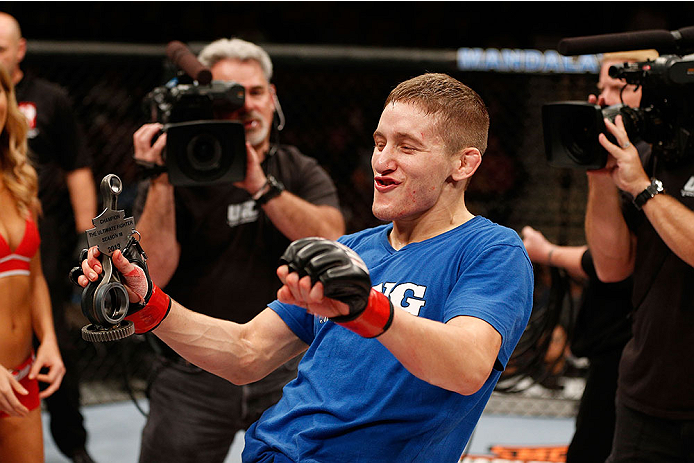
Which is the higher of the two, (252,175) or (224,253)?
(252,175)

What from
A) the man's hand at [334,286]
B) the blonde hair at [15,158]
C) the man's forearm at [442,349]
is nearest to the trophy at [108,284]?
the man's hand at [334,286]

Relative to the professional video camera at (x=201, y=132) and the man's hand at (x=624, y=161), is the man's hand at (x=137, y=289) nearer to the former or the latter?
the professional video camera at (x=201, y=132)

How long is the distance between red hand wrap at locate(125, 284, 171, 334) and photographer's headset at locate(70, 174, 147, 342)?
0.05 metres

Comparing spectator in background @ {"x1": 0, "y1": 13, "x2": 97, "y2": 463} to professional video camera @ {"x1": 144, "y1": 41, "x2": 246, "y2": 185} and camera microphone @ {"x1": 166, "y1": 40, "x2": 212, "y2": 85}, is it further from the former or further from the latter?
professional video camera @ {"x1": 144, "y1": 41, "x2": 246, "y2": 185}

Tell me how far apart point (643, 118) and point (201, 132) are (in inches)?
49.1

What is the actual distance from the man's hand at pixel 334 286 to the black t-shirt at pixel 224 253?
1.25 meters

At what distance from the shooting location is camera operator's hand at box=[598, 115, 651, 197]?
2.05 meters

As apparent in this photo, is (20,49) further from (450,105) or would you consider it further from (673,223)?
(673,223)

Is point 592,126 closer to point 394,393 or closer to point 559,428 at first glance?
point 394,393

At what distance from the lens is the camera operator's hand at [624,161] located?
2.05 m

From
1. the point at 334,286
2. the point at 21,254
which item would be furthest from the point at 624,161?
the point at 21,254

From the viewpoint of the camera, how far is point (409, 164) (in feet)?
4.81

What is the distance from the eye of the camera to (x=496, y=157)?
4770 mm

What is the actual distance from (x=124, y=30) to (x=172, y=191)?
394cm
